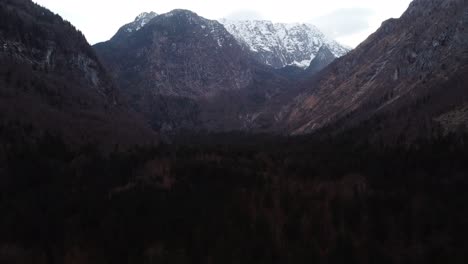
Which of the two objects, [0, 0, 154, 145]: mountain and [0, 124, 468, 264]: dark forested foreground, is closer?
[0, 124, 468, 264]: dark forested foreground

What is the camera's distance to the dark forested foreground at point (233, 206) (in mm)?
61938

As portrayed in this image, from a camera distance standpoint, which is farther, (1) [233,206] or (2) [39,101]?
(2) [39,101]

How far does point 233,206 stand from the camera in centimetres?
8300

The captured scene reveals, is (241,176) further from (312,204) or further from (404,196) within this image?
(404,196)

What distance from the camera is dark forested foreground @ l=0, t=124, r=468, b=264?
61.9m

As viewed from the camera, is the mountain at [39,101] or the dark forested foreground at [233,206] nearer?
the dark forested foreground at [233,206]

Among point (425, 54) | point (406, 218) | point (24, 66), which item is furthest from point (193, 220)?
point (425, 54)

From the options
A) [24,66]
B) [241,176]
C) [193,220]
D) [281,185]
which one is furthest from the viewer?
[24,66]

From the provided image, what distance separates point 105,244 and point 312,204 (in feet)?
126

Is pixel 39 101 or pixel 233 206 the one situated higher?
pixel 39 101

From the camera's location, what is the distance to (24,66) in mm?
177250

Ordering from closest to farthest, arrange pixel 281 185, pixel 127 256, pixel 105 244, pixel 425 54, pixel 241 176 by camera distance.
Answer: pixel 127 256, pixel 105 244, pixel 281 185, pixel 241 176, pixel 425 54

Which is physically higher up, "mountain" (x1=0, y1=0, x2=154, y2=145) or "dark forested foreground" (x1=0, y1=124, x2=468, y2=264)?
"mountain" (x1=0, y1=0, x2=154, y2=145)

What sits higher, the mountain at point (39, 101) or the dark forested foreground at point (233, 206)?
the mountain at point (39, 101)
